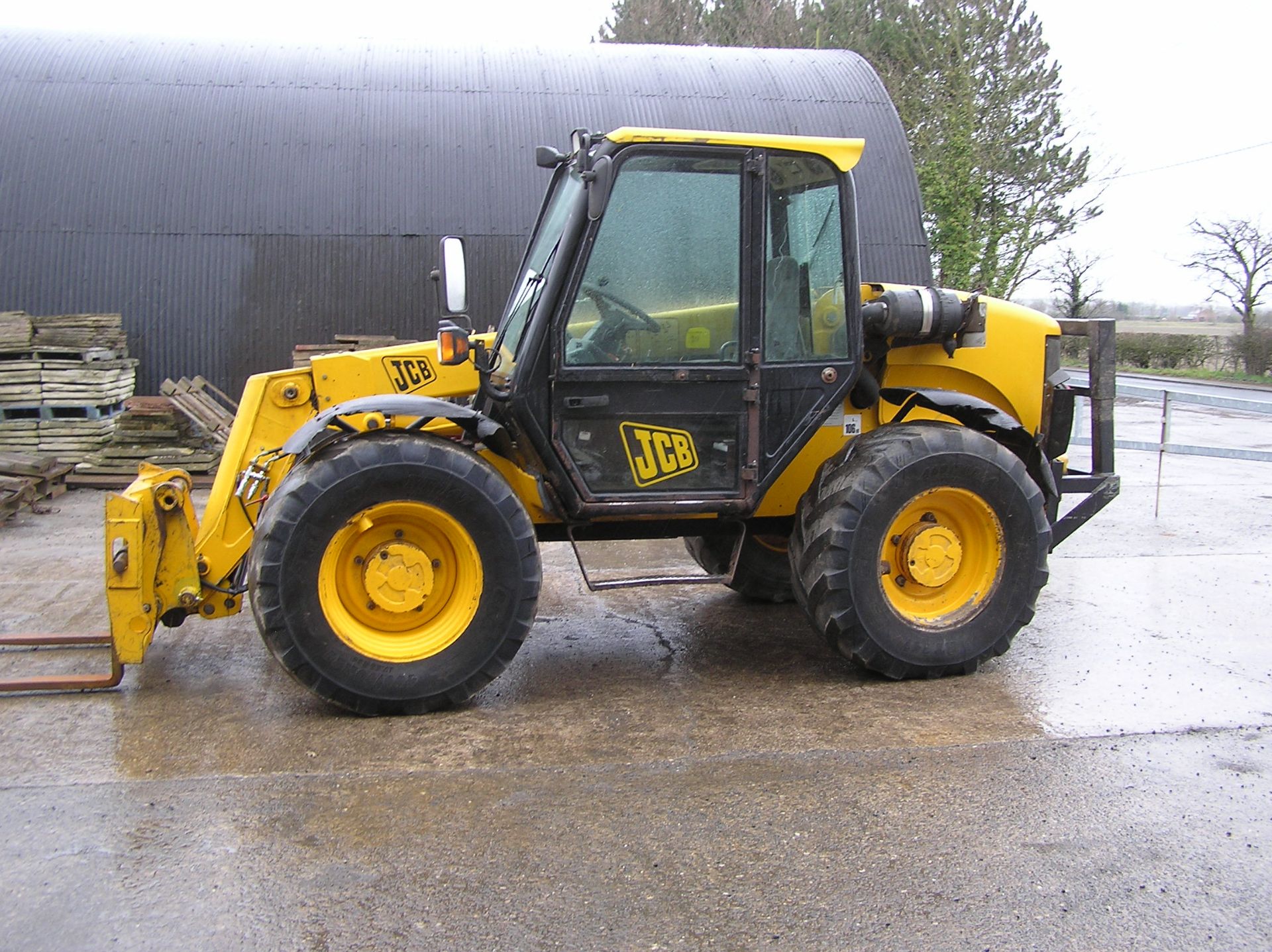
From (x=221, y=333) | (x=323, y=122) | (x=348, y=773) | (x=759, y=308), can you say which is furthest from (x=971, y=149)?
(x=348, y=773)

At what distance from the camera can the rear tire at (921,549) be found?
17.7 feet

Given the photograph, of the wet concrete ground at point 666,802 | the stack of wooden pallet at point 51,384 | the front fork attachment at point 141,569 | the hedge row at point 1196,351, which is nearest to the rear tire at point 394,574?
the wet concrete ground at point 666,802

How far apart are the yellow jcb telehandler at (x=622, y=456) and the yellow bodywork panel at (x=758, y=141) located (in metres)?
0.02

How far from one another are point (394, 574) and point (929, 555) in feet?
8.29

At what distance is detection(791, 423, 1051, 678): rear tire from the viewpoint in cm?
538

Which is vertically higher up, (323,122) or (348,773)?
(323,122)

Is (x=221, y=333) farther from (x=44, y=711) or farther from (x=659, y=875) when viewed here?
(x=659, y=875)

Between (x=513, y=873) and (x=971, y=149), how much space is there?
2146 cm

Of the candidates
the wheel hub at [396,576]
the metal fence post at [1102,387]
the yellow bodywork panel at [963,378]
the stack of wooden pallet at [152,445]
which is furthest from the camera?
the stack of wooden pallet at [152,445]

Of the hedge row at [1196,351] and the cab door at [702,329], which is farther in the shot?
the hedge row at [1196,351]

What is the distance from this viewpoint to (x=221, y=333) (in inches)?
539

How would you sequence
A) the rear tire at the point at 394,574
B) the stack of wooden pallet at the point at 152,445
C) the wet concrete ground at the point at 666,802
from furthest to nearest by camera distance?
the stack of wooden pallet at the point at 152,445 < the rear tire at the point at 394,574 < the wet concrete ground at the point at 666,802

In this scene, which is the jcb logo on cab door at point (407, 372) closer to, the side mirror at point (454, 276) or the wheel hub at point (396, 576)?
the side mirror at point (454, 276)

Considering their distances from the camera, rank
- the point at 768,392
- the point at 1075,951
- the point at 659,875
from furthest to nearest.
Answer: the point at 768,392
the point at 659,875
the point at 1075,951
